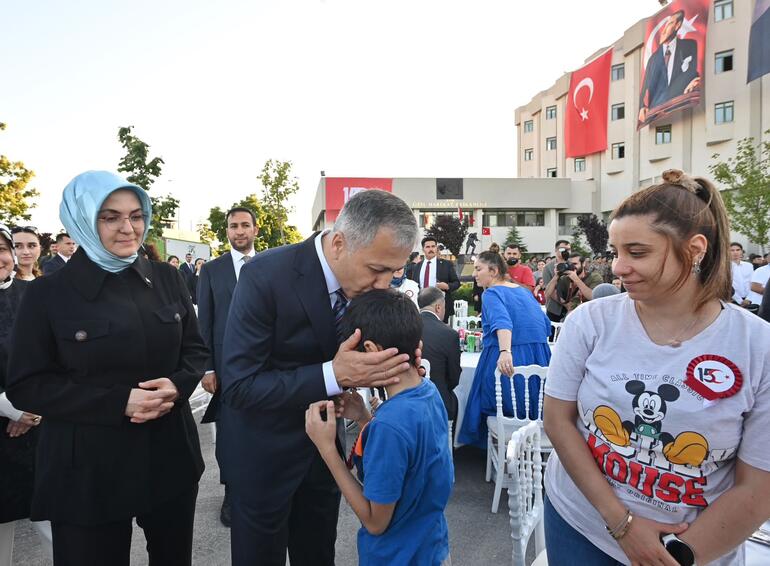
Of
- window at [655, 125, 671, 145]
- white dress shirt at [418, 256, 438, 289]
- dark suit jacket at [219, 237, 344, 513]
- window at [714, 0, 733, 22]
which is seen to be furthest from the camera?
window at [655, 125, 671, 145]

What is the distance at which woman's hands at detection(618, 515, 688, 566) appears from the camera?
136 cm

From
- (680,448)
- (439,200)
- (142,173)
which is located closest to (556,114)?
(439,200)

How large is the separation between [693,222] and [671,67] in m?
34.4

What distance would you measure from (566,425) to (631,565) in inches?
16.3

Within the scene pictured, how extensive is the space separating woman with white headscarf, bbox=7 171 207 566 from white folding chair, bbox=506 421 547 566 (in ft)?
4.09

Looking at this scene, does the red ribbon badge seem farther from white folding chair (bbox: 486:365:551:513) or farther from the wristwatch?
white folding chair (bbox: 486:365:551:513)

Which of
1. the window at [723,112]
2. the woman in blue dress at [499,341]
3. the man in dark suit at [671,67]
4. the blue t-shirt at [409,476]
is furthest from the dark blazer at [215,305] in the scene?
the man in dark suit at [671,67]

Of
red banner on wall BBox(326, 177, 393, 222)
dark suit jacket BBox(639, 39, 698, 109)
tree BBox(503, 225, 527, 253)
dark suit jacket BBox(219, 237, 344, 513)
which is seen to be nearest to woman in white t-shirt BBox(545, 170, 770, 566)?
dark suit jacket BBox(219, 237, 344, 513)

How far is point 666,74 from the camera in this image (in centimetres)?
2969

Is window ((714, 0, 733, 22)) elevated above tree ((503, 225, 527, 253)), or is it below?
above

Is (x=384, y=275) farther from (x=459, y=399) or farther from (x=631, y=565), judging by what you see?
(x=459, y=399)

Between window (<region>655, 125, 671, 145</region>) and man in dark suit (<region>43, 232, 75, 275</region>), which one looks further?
window (<region>655, 125, 671, 145</region>)

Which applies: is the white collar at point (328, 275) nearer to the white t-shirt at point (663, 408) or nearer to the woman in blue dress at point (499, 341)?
the white t-shirt at point (663, 408)

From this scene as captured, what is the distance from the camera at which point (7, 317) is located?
2.51m
